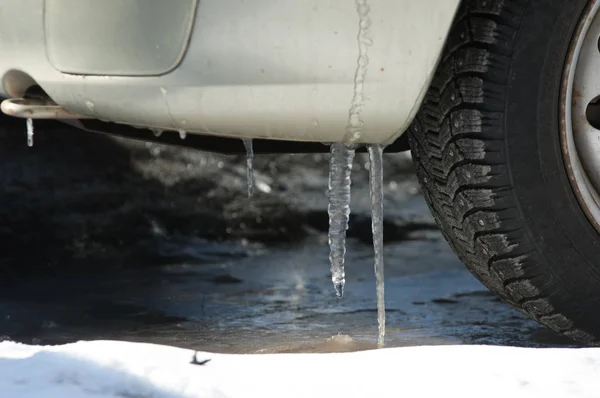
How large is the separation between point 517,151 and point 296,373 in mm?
727

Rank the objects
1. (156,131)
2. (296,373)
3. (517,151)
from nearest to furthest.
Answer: (296,373) → (517,151) → (156,131)

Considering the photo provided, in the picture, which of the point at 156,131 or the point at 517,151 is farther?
the point at 156,131

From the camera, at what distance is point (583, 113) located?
7.73ft

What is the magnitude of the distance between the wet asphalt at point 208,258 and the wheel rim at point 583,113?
2.12 feet

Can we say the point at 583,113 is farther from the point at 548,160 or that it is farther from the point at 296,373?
the point at 296,373

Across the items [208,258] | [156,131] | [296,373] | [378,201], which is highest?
[208,258]

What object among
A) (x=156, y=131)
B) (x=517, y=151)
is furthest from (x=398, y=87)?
(x=156, y=131)

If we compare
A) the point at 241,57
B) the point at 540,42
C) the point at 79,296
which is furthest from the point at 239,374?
the point at 79,296

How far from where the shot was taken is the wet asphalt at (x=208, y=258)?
10.0 feet

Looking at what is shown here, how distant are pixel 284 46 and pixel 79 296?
1630 millimetres

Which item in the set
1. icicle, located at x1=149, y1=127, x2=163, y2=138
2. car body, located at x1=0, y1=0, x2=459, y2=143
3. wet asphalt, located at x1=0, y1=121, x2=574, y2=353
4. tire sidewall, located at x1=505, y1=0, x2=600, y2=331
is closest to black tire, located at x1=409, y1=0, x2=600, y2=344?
tire sidewall, located at x1=505, y1=0, x2=600, y2=331

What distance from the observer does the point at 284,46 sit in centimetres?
216

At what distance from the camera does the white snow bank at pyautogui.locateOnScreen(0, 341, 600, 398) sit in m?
1.89

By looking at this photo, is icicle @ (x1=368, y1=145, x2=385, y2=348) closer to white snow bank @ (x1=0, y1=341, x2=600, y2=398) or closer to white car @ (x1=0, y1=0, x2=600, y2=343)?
white car @ (x1=0, y1=0, x2=600, y2=343)
